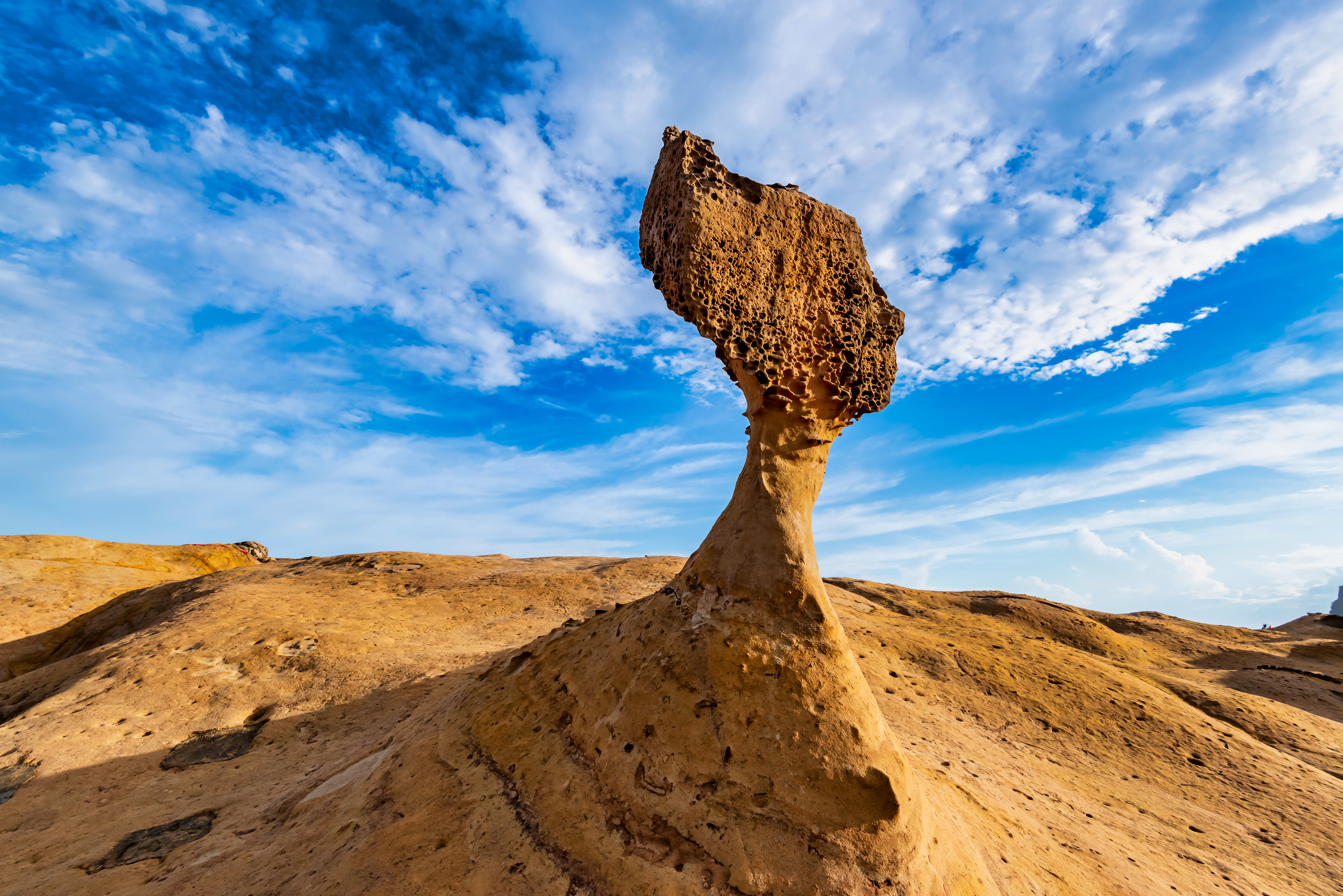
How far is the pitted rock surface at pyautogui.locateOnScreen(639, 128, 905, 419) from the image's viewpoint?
142 inches

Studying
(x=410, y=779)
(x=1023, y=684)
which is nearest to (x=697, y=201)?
(x=410, y=779)

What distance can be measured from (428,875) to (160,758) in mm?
4738

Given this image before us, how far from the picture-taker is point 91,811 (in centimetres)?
491

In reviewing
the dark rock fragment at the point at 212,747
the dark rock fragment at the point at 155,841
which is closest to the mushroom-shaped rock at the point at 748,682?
the dark rock fragment at the point at 155,841

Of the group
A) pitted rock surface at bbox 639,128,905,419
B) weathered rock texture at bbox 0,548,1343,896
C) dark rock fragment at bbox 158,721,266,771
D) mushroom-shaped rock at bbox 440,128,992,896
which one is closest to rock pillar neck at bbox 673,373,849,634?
mushroom-shaped rock at bbox 440,128,992,896

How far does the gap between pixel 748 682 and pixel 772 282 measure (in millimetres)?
2535

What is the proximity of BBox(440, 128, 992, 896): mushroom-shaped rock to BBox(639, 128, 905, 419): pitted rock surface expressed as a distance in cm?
2

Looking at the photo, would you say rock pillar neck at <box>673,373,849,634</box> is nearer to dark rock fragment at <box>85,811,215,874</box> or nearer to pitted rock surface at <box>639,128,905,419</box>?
pitted rock surface at <box>639,128,905,419</box>

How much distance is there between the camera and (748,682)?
3.37 meters

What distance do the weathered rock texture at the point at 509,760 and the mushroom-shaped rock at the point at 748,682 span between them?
0.21 ft

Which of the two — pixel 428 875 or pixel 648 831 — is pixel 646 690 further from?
pixel 428 875

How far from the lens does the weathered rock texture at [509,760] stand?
11.5 feet

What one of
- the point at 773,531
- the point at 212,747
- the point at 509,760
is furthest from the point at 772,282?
the point at 212,747

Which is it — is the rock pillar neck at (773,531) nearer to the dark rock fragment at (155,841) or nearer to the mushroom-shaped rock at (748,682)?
the mushroom-shaped rock at (748,682)
